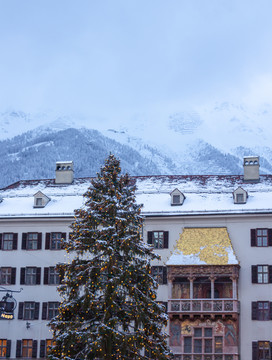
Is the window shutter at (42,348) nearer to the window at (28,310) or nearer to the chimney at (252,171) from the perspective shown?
the window at (28,310)

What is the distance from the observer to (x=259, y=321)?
5338cm

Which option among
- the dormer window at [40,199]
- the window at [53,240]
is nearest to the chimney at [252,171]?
the window at [53,240]

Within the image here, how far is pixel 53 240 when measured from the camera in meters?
58.5

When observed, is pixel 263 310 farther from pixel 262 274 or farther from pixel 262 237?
pixel 262 237

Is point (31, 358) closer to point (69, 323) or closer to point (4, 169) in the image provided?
point (69, 323)

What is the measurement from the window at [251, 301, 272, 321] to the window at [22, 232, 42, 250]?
18488mm

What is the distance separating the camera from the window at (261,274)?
54.2 meters

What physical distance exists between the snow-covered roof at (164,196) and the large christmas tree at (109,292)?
19.0m

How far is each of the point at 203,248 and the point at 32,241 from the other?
48.5 ft

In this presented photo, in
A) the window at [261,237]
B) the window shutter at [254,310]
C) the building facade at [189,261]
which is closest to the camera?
the building facade at [189,261]

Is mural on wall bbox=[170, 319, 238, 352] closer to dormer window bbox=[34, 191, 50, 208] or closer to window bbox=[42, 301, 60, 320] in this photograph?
window bbox=[42, 301, 60, 320]

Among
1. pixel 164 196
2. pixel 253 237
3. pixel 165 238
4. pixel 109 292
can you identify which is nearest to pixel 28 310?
pixel 165 238

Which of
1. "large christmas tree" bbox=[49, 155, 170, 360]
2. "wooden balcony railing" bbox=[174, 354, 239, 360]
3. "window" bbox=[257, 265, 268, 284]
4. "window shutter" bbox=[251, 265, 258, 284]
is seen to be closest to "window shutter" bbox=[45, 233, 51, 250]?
"wooden balcony railing" bbox=[174, 354, 239, 360]

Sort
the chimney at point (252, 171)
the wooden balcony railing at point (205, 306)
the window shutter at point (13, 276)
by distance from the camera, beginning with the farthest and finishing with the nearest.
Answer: the chimney at point (252, 171), the window shutter at point (13, 276), the wooden balcony railing at point (205, 306)
